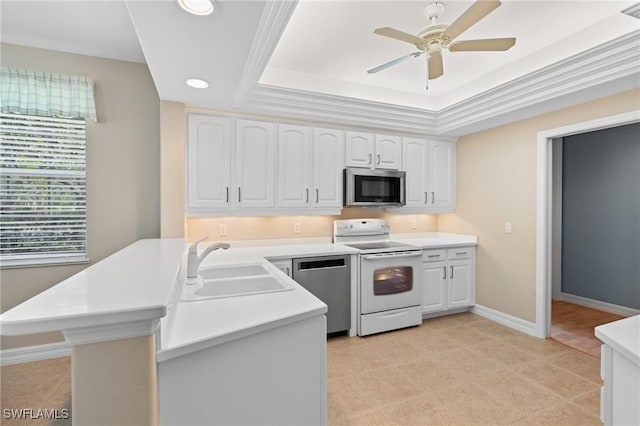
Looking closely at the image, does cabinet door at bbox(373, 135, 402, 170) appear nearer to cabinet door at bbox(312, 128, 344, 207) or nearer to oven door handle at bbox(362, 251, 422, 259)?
cabinet door at bbox(312, 128, 344, 207)

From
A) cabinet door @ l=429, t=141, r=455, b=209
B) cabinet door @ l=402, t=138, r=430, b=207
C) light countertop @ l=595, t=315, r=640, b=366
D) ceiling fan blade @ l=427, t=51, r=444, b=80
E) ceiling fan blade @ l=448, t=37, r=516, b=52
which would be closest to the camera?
light countertop @ l=595, t=315, r=640, b=366

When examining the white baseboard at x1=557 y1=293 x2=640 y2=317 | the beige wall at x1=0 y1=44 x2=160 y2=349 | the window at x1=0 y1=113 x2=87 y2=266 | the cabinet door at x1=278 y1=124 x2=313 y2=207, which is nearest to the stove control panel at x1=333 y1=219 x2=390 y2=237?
the cabinet door at x1=278 y1=124 x2=313 y2=207

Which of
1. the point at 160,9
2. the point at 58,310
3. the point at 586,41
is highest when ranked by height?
the point at 586,41

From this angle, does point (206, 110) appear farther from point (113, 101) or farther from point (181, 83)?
point (113, 101)

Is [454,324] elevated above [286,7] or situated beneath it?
situated beneath

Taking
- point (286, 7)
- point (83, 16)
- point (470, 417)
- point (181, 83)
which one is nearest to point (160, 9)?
point (286, 7)

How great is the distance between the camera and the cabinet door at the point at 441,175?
4.21 metres

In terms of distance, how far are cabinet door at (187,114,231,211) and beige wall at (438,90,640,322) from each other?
10.2 ft

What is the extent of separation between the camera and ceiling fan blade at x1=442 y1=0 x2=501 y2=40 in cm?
173

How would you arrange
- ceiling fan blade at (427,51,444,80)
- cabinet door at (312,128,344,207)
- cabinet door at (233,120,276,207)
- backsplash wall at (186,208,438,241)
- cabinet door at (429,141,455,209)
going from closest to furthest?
ceiling fan blade at (427,51,444,80)
cabinet door at (233,120,276,207)
backsplash wall at (186,208,438,241)
cabinet door at (312,128,344,207)
cabinet door at (429,141,455,209)

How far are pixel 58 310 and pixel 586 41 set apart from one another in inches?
150

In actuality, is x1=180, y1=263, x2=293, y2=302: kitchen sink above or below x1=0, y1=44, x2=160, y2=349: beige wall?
below

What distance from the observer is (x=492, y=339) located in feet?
10.5

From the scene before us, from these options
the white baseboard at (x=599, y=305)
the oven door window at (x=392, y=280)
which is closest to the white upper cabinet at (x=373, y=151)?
the oven door window at (x=392, y=280)
